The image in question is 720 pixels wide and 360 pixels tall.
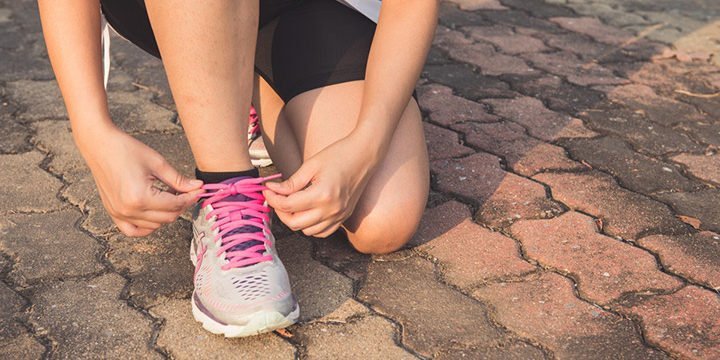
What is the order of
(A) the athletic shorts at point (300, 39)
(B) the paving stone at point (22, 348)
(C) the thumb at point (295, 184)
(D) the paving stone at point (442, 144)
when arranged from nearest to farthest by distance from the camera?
1. (B) the paving stone at point (22, 348)
2. (C) the thumb at point (295, 184)
3. (A) the athletic shorts at point (300, 39)
4. (D) the paving stone at point (442, 144)

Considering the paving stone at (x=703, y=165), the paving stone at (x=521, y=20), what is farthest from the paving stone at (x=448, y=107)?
the paving stone at (x=521, y=20)

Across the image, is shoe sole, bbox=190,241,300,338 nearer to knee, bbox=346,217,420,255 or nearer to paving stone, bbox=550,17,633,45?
knee, bbox=346,217,420,255

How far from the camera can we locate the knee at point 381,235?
198 cm

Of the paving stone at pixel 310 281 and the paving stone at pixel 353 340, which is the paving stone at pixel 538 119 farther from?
the paving stone at pixel 353 340

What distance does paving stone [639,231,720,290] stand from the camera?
2.01 meters

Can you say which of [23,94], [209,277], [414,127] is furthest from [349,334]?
[23,94]

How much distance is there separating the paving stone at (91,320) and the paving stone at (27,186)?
390 millimetres

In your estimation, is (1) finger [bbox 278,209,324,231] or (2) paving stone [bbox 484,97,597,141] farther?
(2) paving stone [bbox 484,97,597,141]

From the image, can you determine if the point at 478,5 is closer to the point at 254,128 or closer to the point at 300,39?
the point at 254,128

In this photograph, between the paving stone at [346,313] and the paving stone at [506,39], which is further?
the paving stone at [506,39]

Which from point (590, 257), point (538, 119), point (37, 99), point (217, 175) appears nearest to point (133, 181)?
point (217, 175)

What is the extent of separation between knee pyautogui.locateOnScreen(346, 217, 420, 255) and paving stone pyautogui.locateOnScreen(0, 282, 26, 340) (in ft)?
2.17

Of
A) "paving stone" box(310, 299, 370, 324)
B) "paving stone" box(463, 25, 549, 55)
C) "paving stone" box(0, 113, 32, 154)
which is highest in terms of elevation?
"paving stone" box(310, 299, 370, 324)

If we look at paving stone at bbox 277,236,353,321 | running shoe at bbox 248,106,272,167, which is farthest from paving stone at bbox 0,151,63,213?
paving stone at bbox 277,236,353,321
